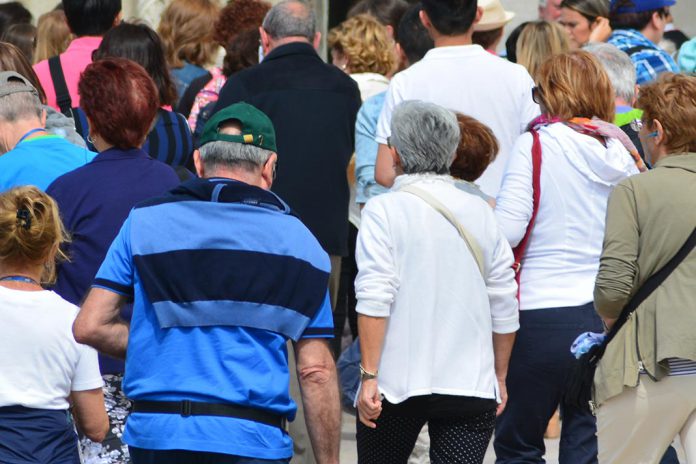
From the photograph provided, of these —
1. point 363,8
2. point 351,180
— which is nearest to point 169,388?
point 351,180

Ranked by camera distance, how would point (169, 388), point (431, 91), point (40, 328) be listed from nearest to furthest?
point (169, 388)
point (40, 328)
point (431, 91)

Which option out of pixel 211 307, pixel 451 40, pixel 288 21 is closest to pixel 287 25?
pixel 288 21

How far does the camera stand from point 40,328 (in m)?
4.23

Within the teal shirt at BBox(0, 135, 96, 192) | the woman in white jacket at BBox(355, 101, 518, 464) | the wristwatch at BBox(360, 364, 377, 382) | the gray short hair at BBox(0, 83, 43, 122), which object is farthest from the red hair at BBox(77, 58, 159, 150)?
the wristwatch at BBox(360, 364, 377, 382)

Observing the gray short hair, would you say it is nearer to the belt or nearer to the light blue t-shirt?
the light blue t-shirt

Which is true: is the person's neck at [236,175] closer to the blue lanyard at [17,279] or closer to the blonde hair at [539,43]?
the blue lanyard at [17,279]

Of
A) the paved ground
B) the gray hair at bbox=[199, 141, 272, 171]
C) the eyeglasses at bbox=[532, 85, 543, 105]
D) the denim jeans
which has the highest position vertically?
the gray hair at bbox=[199, 141, 272, 171]

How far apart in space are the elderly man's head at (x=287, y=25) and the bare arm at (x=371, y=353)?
2.52 metres

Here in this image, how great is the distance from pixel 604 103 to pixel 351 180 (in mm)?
2352

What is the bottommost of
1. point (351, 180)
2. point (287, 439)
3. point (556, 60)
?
point (351, 180)

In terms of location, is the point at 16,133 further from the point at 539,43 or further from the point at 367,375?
the point at 539,43

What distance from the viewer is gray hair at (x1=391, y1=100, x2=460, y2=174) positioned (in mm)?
4652

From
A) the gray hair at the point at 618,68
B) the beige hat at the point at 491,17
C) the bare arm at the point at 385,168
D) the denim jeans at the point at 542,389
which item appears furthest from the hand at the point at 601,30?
the denim jeans at the point at 542,389

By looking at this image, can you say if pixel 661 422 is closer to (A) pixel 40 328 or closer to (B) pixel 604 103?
(B) pixel 604 103
